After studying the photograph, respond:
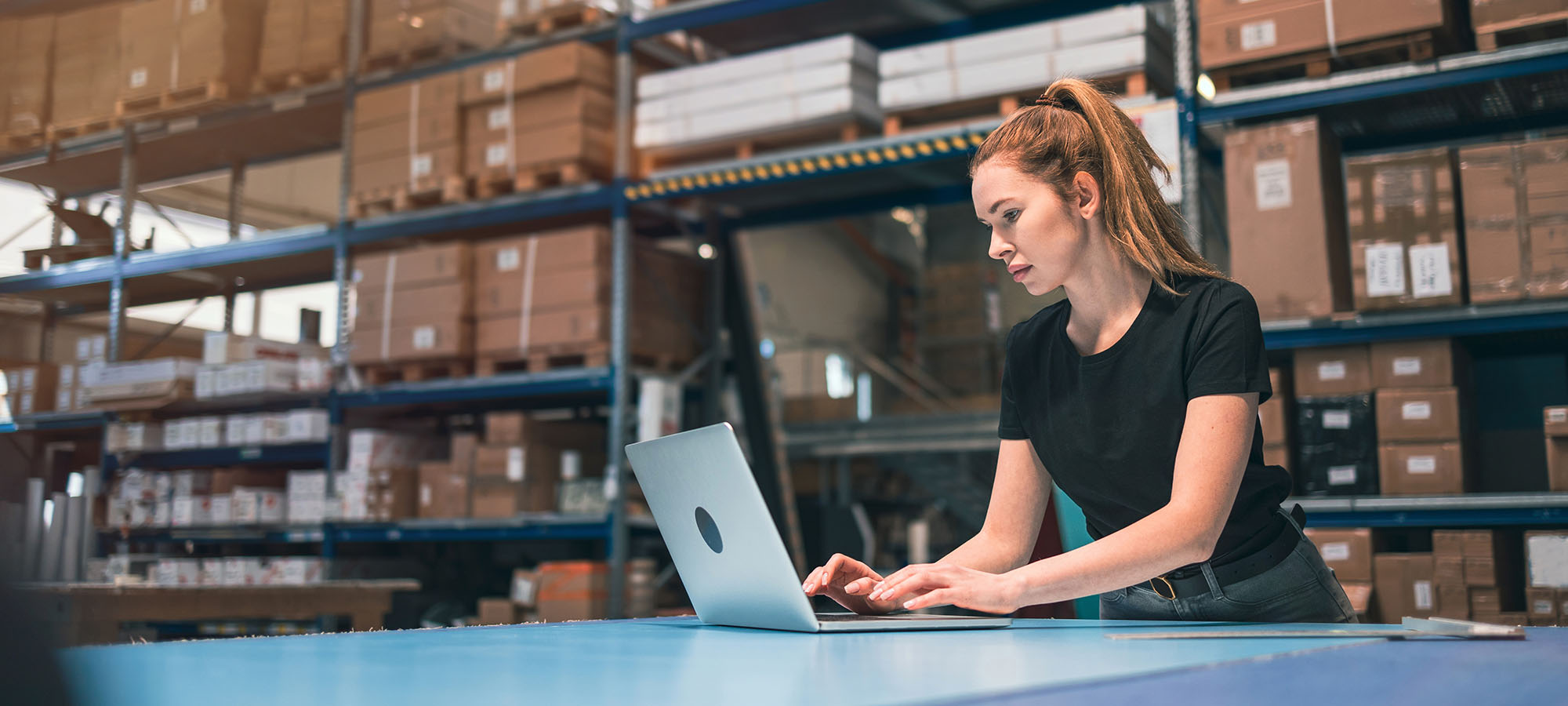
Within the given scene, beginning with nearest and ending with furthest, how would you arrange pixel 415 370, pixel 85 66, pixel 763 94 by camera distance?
1. pixel 763 94
2. pixel 415 370
3. pixel 85 66

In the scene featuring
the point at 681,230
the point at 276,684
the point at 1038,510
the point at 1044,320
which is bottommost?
the point at 276,684

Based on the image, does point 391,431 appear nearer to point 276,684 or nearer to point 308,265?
point 308,265

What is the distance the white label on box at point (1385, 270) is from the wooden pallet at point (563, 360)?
3.94 meters

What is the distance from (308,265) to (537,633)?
28.2 ft

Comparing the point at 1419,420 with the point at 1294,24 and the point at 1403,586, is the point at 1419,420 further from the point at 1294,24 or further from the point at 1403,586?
the point at 1294,24

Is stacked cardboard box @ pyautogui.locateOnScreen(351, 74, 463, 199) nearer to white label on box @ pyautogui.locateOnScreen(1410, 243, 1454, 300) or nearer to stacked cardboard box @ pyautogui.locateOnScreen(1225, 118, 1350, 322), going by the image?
stacked cardboard box @ pyautogui.locateOnScreen(1225, 118, 1350, 322)

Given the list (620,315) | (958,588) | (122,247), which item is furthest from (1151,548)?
(122,247)

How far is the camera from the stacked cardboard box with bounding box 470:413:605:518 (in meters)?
6.98

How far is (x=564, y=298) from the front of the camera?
22.5 ft

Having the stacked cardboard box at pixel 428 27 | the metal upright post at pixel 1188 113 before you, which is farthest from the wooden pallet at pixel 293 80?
the metal upright post at pixel 1188 113

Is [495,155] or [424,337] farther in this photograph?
[424,337]

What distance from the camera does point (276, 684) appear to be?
42.2 inches

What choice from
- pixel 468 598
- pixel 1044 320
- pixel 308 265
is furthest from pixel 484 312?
Answer: pixel 1044 320

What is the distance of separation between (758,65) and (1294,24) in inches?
107
